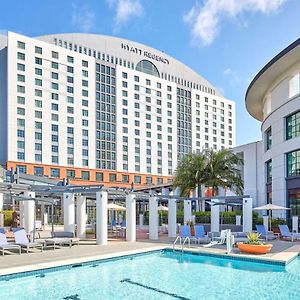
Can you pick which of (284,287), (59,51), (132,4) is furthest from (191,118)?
(284,287)

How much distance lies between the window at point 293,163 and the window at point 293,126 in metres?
1.25

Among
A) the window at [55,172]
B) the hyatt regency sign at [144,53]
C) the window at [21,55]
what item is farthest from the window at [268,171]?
the hyatt regency sign at [144,53]

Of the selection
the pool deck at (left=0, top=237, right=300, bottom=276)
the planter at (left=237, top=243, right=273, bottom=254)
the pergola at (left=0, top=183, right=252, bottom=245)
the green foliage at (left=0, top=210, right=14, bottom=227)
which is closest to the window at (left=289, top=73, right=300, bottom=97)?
the pergola at (left=0, top=183, right=252, bottom=245)

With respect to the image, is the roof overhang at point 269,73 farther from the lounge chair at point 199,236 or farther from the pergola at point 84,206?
the lounge chair at point 199,236

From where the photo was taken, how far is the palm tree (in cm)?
3450

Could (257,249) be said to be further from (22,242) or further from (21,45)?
(21,45)

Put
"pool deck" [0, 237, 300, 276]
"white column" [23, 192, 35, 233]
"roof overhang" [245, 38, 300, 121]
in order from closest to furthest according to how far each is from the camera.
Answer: "pool deck" [0, 237, 300, 276] → "white column" [23, 192, 35, 233] → "roof overhang" [245, 38, 300, 121]

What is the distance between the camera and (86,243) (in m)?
18.7

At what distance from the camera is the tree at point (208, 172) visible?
113 feet

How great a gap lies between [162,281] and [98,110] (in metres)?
58.6

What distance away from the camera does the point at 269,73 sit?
29188 millimetres

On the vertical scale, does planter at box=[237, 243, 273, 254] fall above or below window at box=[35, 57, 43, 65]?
below

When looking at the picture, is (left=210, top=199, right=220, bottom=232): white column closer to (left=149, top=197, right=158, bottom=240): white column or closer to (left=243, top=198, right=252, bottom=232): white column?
(left=243, top=198, right=252, bottom=232): white column

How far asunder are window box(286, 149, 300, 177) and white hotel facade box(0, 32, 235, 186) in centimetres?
4134
